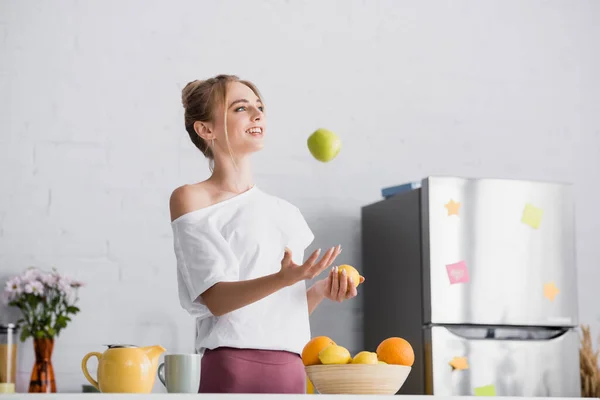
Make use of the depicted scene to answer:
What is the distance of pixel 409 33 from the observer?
381 cm

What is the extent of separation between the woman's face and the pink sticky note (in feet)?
4.48

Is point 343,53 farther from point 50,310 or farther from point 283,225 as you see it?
point 283,225

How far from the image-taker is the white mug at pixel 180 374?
4.41 feet

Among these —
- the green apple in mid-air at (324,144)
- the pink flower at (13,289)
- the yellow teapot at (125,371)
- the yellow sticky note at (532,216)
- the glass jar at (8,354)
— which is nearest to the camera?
the yellow teapot at (125,371)

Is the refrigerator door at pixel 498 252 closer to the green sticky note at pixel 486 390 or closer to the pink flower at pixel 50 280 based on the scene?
the green sticky note at pixel 486 390

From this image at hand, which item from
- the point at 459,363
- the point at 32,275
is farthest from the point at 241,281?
the point at 32,275

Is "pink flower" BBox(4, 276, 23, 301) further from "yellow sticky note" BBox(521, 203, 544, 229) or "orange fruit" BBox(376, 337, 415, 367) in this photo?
"orange fruit" BBox(376, 337, 415, 367)

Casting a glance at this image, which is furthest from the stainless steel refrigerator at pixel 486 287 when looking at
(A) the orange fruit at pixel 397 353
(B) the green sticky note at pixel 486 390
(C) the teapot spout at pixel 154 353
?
(C) the teapot spout at pixel 154 353

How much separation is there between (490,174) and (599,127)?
58 cm

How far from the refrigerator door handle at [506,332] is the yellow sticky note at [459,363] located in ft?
0.28

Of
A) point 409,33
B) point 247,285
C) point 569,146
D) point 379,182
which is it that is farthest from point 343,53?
point 247,285

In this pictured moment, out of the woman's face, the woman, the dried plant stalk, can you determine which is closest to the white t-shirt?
the woman

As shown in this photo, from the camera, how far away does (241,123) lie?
6.30 feet

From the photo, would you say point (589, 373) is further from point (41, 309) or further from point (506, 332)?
point (41, 309)
